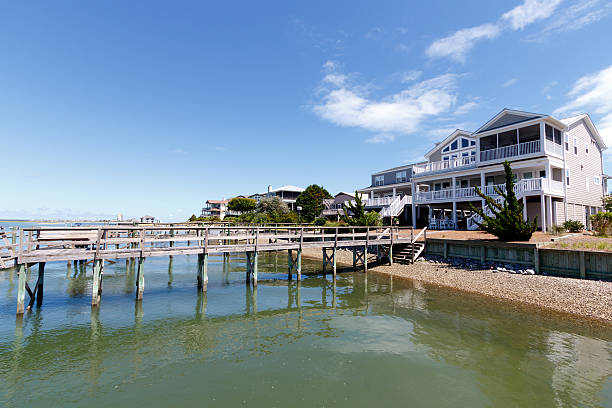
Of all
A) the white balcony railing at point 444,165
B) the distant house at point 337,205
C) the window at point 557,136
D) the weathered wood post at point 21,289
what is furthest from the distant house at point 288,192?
the weathered wood post at point 21,289

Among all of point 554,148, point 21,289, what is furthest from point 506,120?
point 21,289

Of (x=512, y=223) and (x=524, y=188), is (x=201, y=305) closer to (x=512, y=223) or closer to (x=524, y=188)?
(x=512, y=223)

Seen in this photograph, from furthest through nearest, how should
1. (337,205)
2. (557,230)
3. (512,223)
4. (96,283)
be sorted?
(337,205), (557,230), (512,223), (96,283)

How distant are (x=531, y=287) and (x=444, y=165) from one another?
1847cm

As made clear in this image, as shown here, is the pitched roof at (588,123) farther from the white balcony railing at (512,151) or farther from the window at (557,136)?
the white balcony railing at (512,151)

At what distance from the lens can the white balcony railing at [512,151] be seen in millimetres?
25303

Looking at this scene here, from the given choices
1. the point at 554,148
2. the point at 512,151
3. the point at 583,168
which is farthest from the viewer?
the point at 583,168

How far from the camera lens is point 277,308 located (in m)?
14.3

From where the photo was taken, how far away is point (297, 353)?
Result: 31.0 feet

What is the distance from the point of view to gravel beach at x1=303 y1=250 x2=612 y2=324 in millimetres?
12664

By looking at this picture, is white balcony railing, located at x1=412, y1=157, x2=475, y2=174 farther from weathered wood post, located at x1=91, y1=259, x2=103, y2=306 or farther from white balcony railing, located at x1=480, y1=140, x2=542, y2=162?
weathered wood post, located at x1=91, y1=259, x2=103, y2=306

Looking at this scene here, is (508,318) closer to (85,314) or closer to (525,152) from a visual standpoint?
(85,314)

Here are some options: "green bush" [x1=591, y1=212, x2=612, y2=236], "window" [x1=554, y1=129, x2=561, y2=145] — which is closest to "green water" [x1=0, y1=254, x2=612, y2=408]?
"green bush" [x1=591, y1=212, x2=612, y2=236]

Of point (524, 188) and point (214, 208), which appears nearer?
point (524, 188)
